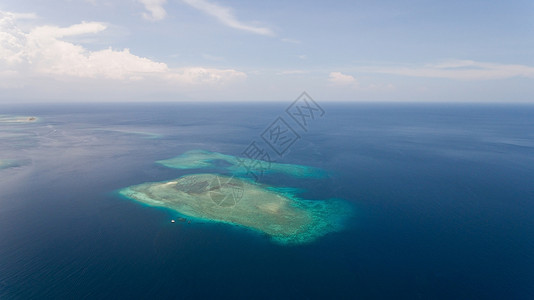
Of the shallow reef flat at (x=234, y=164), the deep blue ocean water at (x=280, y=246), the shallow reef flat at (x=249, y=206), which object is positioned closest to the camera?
the deep blue ocean water at (x=280, y=246)

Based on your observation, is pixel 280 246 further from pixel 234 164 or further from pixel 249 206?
pixel 234 164

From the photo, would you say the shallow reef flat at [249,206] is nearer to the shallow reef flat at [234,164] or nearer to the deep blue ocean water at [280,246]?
the deep blue ocean water at [280,246]

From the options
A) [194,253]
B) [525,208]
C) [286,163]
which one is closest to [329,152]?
[286,163]

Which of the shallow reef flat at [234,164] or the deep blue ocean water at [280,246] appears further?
the shallow reef flat at [234,164]

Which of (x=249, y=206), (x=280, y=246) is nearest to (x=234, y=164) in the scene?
(x=249, y=206)

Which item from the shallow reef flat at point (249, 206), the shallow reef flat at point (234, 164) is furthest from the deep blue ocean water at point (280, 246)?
the shallow reef flat at point (234, 164)

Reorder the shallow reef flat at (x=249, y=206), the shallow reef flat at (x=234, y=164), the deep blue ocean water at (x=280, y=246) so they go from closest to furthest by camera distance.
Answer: the deep blue ocean water at (x=280, y=246)
the shallow reef flat at (x=249, y=206)
the shallow reef flat at (x=234, y=164)

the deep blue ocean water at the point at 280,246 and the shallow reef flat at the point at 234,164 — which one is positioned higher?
the shallow reef flat at the point at 234,164
